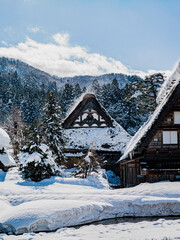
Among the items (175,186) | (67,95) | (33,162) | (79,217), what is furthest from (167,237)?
(67,95)

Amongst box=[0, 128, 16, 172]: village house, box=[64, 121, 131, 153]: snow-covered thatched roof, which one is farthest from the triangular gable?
box=[0, 128, 16, 172]: village house

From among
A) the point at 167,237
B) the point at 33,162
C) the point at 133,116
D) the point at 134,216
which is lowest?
the point at 134,216

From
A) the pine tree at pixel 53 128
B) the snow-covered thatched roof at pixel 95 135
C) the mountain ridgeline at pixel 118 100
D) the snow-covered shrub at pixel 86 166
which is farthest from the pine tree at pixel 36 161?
the mountain ridgeline at pixel 118 100

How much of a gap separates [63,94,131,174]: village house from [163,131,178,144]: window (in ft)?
27.8

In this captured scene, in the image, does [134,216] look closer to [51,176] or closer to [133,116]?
[51,176]

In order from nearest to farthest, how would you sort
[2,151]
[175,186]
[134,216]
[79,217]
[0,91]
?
[79,217] < [134,216] < [175,186] < [2,151] < [0,91]

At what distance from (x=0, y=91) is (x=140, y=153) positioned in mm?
67210

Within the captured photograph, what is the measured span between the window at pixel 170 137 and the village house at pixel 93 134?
848 cm

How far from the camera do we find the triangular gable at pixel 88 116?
27.2m

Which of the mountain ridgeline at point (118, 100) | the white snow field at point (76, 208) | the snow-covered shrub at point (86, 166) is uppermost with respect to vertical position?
the mountain ridgeline at point (118, 100)

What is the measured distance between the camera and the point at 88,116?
1084 inches

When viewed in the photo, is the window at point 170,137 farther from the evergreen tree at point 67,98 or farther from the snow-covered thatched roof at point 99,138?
the evergreen tree at point 67,98

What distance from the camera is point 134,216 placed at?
36.3 ft

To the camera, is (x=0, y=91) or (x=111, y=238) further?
(x=0, y=91)
